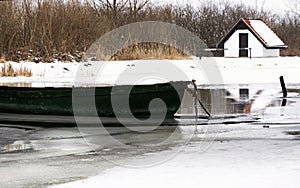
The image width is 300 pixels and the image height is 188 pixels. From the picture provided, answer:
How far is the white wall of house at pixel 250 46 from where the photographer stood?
1918 inches

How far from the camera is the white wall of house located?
48.7 metres

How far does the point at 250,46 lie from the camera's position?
49656mm

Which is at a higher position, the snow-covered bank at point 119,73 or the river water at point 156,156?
the snow-covered bank at point 119,73

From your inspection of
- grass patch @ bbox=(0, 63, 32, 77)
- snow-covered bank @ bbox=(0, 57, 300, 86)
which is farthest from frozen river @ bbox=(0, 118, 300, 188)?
grass patch @ bbox=(0, 63, 32, 77)

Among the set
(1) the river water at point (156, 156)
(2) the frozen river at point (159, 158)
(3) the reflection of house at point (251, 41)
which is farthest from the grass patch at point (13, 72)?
(3) the reflection of house at point (251, 41)

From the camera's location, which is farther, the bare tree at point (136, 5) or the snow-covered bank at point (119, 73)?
the bare tree at point (136, 5)

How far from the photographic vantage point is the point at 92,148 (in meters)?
9.90

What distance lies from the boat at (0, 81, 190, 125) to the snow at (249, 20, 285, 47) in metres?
34.8

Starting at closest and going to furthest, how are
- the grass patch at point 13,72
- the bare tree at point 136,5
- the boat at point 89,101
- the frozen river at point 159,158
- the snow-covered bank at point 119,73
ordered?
the frozen river at point 159,158, the boat at point 89,101, the snow-covered bank at point 119,73, the grass patch at point 13,72, the bare tree at point 136,5

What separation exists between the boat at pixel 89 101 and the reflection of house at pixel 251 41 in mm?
34190

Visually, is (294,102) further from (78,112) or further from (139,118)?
(78,112)

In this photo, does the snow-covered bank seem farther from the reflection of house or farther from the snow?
the snow

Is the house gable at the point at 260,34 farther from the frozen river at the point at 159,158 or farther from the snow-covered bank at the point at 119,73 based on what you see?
the frozen river at the point at 159,158

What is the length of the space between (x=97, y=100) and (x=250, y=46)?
36.8 meters
